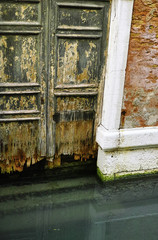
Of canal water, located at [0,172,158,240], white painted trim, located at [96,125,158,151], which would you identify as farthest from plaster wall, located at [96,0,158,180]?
canal water, located at [0,172,158,240]

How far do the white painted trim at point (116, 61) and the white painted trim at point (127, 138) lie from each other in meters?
0.09

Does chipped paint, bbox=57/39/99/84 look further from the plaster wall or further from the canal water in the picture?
the canal water

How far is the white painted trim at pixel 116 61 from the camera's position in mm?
3121

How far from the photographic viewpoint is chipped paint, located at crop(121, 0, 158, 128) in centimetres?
322

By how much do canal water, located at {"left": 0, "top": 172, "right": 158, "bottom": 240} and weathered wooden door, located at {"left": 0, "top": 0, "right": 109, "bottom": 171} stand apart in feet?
1.32

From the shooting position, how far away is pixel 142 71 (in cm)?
342

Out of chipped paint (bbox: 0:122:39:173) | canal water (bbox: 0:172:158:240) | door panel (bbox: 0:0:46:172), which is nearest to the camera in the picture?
canal water (bbox: 0:172:158:240)

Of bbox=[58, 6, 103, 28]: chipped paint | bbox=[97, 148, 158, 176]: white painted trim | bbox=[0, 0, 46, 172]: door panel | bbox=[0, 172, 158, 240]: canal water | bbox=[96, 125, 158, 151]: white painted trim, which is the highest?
bbox=[58, 6, 103, 28]: chipped paint

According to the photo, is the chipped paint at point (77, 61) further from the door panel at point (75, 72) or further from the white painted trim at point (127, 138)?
the white painted trim at point (127, 138)

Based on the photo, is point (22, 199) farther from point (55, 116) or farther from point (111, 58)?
point (111, 58)

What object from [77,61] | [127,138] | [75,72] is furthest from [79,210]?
[77,61]

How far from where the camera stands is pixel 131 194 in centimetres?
357

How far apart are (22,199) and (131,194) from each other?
1.33 meters

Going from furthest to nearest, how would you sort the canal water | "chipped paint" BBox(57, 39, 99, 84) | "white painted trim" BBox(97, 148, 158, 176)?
"white painted trim" BBox(97, 148, 158, 176) → "chipped paint" BBox(57, 39, 99, 84) → the canal water
